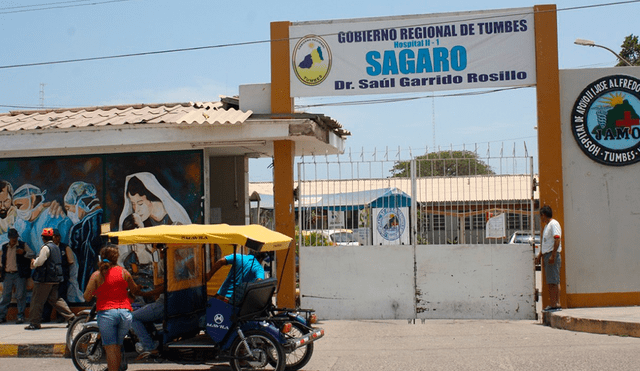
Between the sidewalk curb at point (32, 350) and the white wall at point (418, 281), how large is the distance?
397 centimetres

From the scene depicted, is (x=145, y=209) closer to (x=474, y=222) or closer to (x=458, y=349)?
(x=474, y=222)

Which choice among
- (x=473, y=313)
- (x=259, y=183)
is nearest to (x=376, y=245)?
(x=473, y=313)

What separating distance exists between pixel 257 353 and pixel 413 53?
623cm

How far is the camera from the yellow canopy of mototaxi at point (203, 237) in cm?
762

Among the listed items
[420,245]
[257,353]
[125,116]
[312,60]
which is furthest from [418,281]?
[125,116]

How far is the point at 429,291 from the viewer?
11.5m

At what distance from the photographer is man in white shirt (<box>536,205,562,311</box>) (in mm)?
10875

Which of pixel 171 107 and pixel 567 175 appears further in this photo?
pixel 171 107

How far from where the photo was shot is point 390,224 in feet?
38.3

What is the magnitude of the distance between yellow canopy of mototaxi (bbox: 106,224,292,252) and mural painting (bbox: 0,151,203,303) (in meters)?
4.01

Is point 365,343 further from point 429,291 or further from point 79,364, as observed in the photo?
point 79,364

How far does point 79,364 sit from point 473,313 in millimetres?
6312

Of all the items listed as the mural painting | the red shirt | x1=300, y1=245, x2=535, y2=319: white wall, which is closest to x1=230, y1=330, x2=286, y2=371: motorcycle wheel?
the red shirt

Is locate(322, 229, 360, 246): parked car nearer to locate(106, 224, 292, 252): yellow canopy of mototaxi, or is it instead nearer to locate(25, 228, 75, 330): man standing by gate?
locate(106, 224, 292, 252): yellow canopy of mototaxi
